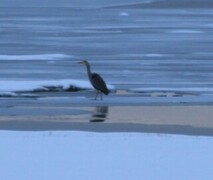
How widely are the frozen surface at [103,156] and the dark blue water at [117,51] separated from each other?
6.79 m

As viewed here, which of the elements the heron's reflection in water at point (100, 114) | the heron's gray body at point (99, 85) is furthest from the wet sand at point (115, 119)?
the heron's gray body at point (99, 85)

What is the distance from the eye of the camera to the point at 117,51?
2573 centimetres

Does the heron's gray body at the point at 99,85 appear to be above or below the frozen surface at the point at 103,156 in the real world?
below

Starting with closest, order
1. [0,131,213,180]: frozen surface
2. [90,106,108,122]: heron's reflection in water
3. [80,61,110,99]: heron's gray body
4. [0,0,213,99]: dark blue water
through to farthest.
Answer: [0,131,213,180]: frozen surface → [90,106,108,122]: heron's reflection in water → [80,61,110,99]: heron's gray body → [0,0,213,99]: dark blue water

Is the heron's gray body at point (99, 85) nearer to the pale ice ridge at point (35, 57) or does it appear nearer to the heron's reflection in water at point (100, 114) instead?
the heron's reflection in water at point (100, 114)

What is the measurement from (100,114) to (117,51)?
12059 millimetres

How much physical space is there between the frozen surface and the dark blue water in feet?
22.3

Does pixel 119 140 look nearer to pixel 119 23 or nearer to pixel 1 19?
pixel 119 23

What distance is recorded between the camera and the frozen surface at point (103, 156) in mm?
7977

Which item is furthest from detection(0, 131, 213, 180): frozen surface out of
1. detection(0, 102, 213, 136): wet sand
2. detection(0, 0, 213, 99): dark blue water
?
detection(0, 0, 213, 99): dark blue water

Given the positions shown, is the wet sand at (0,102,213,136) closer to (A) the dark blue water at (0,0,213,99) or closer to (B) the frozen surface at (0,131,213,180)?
(B) the frozen surface at (0,131,213,180)

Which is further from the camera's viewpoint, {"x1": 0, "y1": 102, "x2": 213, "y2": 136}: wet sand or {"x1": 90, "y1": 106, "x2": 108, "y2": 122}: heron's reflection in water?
{"x1": 90, "y1": 106, "x2": 108, "y2": 122}: heron's reflection in water

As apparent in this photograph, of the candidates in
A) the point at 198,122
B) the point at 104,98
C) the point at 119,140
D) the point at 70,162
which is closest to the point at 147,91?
the point at 104,98

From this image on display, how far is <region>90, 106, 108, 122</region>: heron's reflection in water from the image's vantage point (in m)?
13.1
